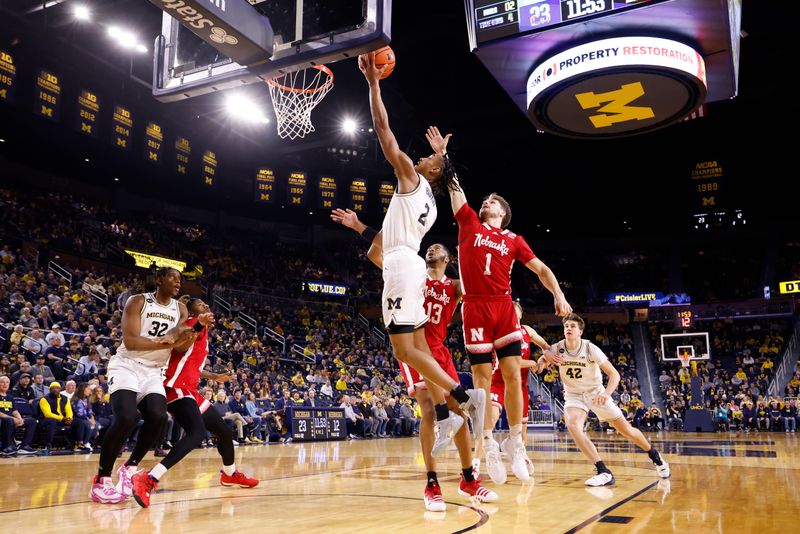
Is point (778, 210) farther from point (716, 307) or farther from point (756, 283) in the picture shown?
point (716, 307)

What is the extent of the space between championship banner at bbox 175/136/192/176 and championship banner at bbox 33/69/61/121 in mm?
5371

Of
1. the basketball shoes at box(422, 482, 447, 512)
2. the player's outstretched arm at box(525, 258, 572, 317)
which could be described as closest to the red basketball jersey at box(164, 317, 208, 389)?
the basketball shoes at box(422, 482, 447, 512)

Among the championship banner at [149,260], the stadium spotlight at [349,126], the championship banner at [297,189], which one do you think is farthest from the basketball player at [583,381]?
the championship banner at [297,189]

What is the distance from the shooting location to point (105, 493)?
4.87 meters

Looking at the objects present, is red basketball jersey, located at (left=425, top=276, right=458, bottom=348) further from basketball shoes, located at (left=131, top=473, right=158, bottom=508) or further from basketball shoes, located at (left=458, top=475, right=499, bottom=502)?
basketball shoes, located at (left=131, top=473, right=158, bottom=508)

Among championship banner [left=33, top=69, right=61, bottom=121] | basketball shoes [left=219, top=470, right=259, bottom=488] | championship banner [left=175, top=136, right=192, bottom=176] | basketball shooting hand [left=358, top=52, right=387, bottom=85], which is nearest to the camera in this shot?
basketball shooting hand [left=358, top=52, right=387, bottom=85]

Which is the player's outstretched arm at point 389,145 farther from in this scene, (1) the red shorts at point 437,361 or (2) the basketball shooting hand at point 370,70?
(1) the red shorts at point 437,361

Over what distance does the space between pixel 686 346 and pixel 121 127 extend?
22176mm

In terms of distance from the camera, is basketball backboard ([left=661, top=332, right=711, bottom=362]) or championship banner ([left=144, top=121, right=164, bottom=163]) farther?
basketball backboard ([left=661, top=332, right=711, bottom=362])

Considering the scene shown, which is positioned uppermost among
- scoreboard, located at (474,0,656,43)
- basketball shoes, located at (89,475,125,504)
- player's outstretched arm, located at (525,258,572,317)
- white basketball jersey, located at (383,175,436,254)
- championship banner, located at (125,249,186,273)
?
scoreboard, located at (474,0,656,43)

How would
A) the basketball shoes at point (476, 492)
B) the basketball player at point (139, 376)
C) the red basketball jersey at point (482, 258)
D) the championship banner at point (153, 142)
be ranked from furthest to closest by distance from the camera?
the championship banner at point (153, 142)
the red basketball jersey at point (482, 258)
the basketball player at point (139, 376)
the basketball shoes at point (476, 492)

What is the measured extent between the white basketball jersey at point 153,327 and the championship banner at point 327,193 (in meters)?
25.8

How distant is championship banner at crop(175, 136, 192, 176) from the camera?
25141 millimetres

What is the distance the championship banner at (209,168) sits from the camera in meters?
26.6
